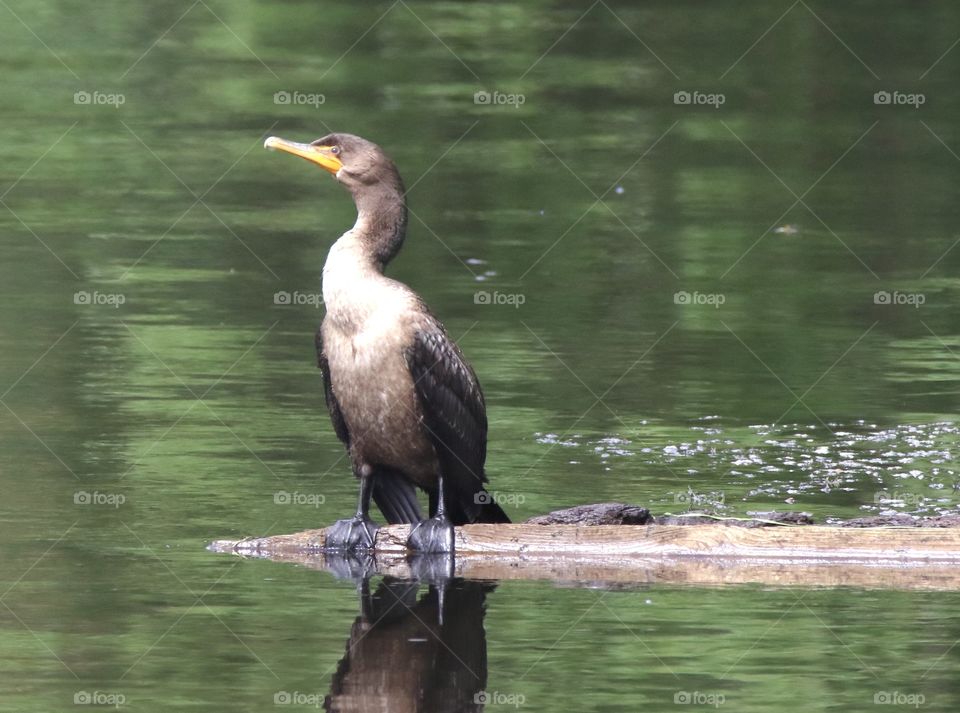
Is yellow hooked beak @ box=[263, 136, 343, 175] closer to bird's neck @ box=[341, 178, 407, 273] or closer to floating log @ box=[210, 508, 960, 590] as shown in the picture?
bird's neck @ box=[341, 178, 407, 273]

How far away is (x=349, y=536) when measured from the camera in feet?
30.8

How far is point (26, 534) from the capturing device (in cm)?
981

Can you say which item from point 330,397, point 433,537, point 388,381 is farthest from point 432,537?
point 330,397

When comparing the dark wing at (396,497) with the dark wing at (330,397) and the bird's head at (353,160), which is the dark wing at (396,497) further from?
the bird's head at (353,160)

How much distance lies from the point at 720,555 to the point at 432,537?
1220mm

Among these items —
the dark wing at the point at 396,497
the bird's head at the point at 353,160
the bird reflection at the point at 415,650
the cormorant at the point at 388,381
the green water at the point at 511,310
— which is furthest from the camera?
the dark wing at the point at 396,497

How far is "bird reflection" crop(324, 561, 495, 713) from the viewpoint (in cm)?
763

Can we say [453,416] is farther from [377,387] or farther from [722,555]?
[722,555]

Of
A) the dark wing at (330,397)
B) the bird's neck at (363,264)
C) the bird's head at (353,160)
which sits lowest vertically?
the dark wing at (330,397)

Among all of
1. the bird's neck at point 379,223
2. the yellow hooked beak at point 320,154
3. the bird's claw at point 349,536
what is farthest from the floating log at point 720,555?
the yellow hooked beak at point 320,154

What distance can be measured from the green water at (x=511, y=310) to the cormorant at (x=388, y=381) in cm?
52

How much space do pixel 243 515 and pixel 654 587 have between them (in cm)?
211

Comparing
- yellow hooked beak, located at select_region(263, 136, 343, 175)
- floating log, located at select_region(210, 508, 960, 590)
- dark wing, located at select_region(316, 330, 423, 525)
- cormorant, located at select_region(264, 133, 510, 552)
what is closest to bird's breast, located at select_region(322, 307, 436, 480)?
cormorant, located at select_region(264, 133, 510, 552)

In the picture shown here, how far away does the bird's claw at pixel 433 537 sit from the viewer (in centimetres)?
925
